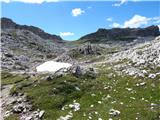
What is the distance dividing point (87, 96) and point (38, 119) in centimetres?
791

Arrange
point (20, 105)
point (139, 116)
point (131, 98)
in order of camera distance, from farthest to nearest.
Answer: point (20, 105) < point (131, 98) < point (139, 116)

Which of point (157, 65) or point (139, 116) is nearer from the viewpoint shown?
point (139, 116)

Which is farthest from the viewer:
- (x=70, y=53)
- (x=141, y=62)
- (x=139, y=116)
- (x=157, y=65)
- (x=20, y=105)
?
(x=70, y=53)

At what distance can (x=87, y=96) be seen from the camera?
4056 cm

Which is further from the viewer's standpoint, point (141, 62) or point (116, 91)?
point (141, 62)

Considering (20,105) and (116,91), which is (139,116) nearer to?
(116,91)

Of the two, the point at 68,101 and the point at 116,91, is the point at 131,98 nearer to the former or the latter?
the point at 116,91

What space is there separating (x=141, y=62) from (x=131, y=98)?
19.3 metres

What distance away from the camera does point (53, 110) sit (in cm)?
3700

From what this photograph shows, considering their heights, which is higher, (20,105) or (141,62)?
(141,62)

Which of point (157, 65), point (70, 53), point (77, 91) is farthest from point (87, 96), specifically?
point (70, 53)

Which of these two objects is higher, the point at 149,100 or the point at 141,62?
the point at 141,62

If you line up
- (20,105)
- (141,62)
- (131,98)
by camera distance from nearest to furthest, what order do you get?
1. (131,98)
2. (20,105)
3. (141,62)

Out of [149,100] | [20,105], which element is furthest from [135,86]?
[20,105]
